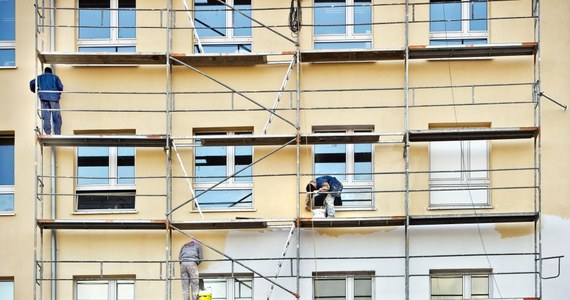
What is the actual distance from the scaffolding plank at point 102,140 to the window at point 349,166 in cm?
276

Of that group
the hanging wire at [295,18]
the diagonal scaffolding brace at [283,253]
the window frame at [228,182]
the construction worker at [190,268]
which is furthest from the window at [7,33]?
the diagonal scaffolding brace at [283,253]

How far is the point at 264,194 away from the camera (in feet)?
55.2

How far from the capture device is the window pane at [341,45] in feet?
56.6

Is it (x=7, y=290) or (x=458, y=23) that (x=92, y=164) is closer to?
(x=7, y=290)

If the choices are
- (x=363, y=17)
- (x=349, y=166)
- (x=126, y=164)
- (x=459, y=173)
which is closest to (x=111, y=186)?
(x=126, y=164)

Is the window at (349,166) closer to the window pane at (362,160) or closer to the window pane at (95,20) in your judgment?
the window pane at (362,160)

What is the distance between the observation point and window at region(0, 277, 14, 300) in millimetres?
16734

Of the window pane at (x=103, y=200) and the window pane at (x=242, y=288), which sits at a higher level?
the window pane at (x=103, y=200)

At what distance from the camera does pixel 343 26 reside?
1734 centimetres

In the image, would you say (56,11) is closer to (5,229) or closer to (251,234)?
(5,229)

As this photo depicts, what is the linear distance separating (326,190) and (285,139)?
1093mm

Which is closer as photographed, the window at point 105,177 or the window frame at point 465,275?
the window frame at point 465,275

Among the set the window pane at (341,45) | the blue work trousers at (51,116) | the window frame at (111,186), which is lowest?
the window frame at (111,186)

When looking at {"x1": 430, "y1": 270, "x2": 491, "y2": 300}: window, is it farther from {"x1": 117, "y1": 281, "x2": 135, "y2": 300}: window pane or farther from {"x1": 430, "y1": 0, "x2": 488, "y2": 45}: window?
{"x1": 117, "y1": 281, "x2": 135, "y2": 300}: window pane
